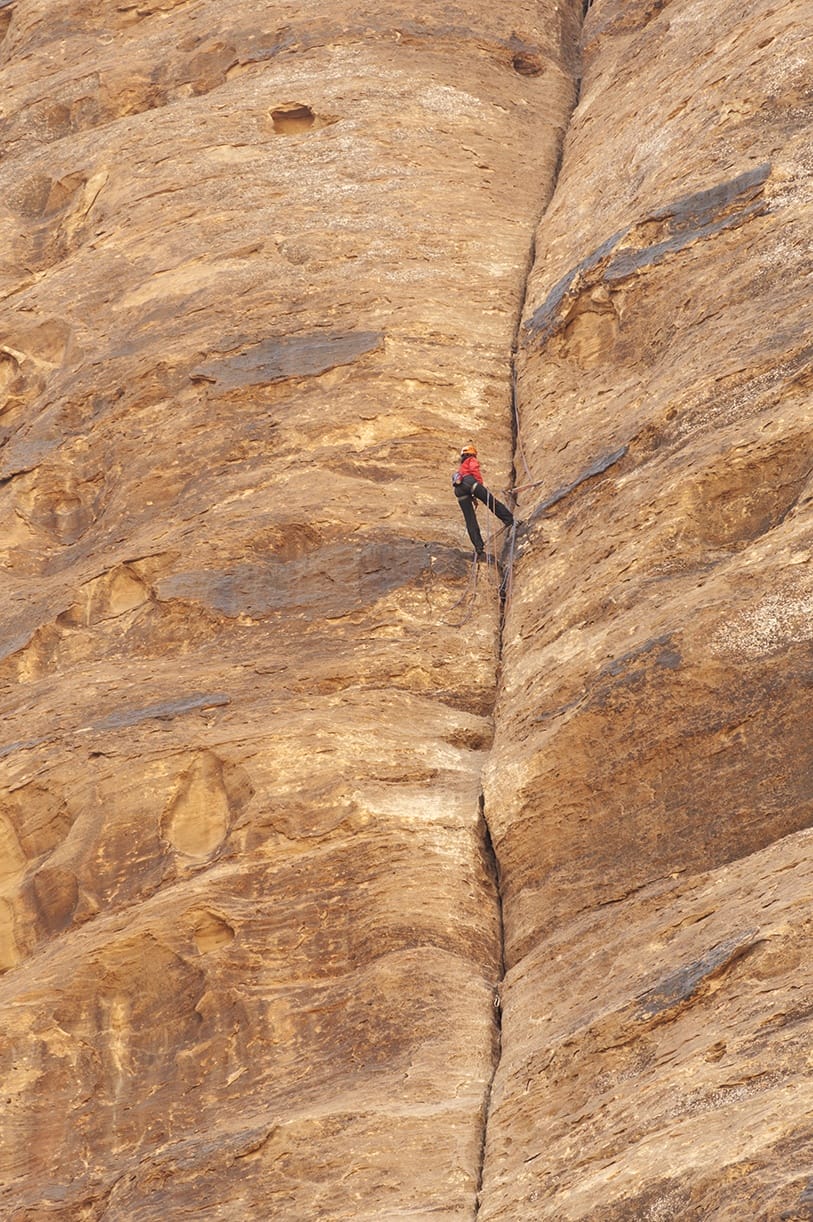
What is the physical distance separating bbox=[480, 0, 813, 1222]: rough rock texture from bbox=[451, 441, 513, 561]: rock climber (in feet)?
1.31

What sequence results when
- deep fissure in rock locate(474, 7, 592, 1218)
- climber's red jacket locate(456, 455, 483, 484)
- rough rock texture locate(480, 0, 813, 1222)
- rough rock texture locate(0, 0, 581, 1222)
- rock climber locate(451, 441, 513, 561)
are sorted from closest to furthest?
rough rock texture locate(480, 0, 813, 1222), deep fissure in rock locate(474, 7, 592, 1218), rough rock texture locate(0, 0, 581, 1222), rock climber locate(451, 441, 513, 561), climber's red jacket locate(456, 455, 483, 484)

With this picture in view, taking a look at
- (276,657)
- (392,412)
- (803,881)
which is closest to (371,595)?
(276,657)

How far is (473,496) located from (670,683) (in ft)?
13.6

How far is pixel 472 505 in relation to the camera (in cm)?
1903

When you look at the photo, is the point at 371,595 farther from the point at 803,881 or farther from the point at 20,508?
the point at 803,881

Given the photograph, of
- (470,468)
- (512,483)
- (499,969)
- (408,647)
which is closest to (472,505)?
(470,468)

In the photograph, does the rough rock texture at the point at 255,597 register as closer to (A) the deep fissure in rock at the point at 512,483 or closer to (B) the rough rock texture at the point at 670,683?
(A) the deep fissure in rock at the point at 512,483

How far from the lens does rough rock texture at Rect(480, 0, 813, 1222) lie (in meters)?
12.8

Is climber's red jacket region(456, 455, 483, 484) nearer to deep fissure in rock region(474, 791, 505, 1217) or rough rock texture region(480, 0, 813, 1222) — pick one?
rough rock texture region(480, 0, 813, 1222)

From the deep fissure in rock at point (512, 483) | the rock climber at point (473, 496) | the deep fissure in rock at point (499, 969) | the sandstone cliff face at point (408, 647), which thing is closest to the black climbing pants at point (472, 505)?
the rock climber at point (473, 496)

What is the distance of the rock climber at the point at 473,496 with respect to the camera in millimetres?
18938

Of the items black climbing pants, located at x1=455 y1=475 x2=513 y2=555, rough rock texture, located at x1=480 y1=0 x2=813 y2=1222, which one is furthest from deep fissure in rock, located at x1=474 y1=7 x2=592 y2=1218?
black climbing pants, located at x1=455 y1=475 x2=513 y2=555

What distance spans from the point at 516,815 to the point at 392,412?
5.68 m

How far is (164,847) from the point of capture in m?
17.2
